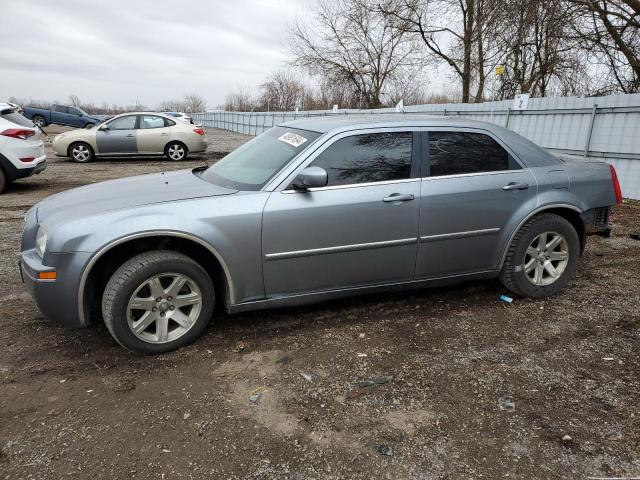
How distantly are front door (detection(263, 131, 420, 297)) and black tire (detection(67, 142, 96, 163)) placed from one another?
13.1 meters

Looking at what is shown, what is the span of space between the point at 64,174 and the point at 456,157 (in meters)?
11.0

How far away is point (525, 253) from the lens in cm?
398

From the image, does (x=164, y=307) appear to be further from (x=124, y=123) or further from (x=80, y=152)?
(x=80, y=152)

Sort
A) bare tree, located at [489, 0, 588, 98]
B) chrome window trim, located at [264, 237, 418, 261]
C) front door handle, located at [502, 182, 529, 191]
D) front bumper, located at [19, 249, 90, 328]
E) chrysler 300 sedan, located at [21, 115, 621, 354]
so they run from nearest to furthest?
1. front bumper, located at [19, 249, 90, 328]
2. chrysler 300 sedan, located at [21, 115, 621, 354]
3. chrome window trim, located at [264, 237, 418, 261]
4. front door handle, located at [502, 182, 529, 191]
5. bare tree, located at [489, 0, 588, 98]

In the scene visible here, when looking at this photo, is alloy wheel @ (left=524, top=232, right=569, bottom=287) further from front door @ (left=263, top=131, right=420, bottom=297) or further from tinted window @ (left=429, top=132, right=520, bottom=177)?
front door @ (left=263, top=131, right=420, bottom=297)

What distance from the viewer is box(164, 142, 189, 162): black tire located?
1462cm

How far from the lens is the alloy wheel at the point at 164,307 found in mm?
3012

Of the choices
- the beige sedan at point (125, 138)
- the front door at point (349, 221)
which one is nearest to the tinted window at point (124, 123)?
the beige sedan at point (125, 138)

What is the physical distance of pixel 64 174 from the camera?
11.6m

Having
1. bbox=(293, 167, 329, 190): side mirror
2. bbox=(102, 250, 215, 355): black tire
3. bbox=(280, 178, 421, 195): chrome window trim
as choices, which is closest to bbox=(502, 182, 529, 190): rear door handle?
bbox=(280, 178, 421, 195): chrome window trim

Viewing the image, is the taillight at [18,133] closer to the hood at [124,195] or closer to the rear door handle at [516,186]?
the hood at [124,195]

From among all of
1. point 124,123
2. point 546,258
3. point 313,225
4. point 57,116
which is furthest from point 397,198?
point 57,116

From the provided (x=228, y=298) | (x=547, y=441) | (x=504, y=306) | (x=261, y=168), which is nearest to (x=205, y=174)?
(x=261, y=168)

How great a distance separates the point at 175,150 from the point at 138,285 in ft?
41.6
